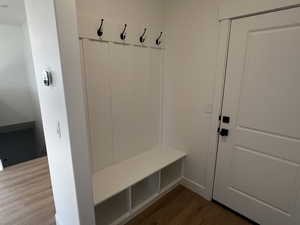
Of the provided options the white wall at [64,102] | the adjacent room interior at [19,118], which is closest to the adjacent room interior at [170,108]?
the white wall at [64,102]

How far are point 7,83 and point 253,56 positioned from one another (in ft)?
17.4

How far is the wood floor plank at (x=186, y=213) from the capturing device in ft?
5.98

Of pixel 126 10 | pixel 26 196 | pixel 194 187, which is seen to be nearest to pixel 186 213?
pixel 194 187

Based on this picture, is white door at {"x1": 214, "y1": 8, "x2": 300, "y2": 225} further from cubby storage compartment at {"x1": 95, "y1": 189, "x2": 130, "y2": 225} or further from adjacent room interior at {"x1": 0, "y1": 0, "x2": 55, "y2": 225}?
adjacent room interior at {"x1": 0, "y1": 0, "x2": 55, "y2": 225}

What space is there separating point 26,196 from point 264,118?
9.41 ft

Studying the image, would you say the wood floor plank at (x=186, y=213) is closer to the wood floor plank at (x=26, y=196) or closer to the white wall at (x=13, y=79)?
the wood floor plank at (x=26, y=196)

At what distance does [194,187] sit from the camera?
2.27 m

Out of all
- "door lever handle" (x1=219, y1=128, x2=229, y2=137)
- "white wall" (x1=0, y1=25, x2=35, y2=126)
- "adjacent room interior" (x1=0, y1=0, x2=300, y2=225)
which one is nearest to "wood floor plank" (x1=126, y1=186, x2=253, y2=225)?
"adjacent room interior" (x1=0, y1=0, x2=300, y2=225)

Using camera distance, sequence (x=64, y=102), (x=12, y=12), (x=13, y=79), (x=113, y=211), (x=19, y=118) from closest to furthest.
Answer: (x=64, y=102)
(x=113, y=211)
(x=12, y=12)
(x=13, y=79)
(x=19, y=118)

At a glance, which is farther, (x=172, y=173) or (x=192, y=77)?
(x=172, y=173)

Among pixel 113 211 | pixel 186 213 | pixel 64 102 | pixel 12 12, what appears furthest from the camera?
pixel 12 12

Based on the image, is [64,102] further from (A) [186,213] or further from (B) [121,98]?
(A) [186,213]

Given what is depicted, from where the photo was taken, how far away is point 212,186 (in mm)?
2078

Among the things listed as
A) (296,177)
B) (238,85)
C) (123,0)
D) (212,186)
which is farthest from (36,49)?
(296,177)
